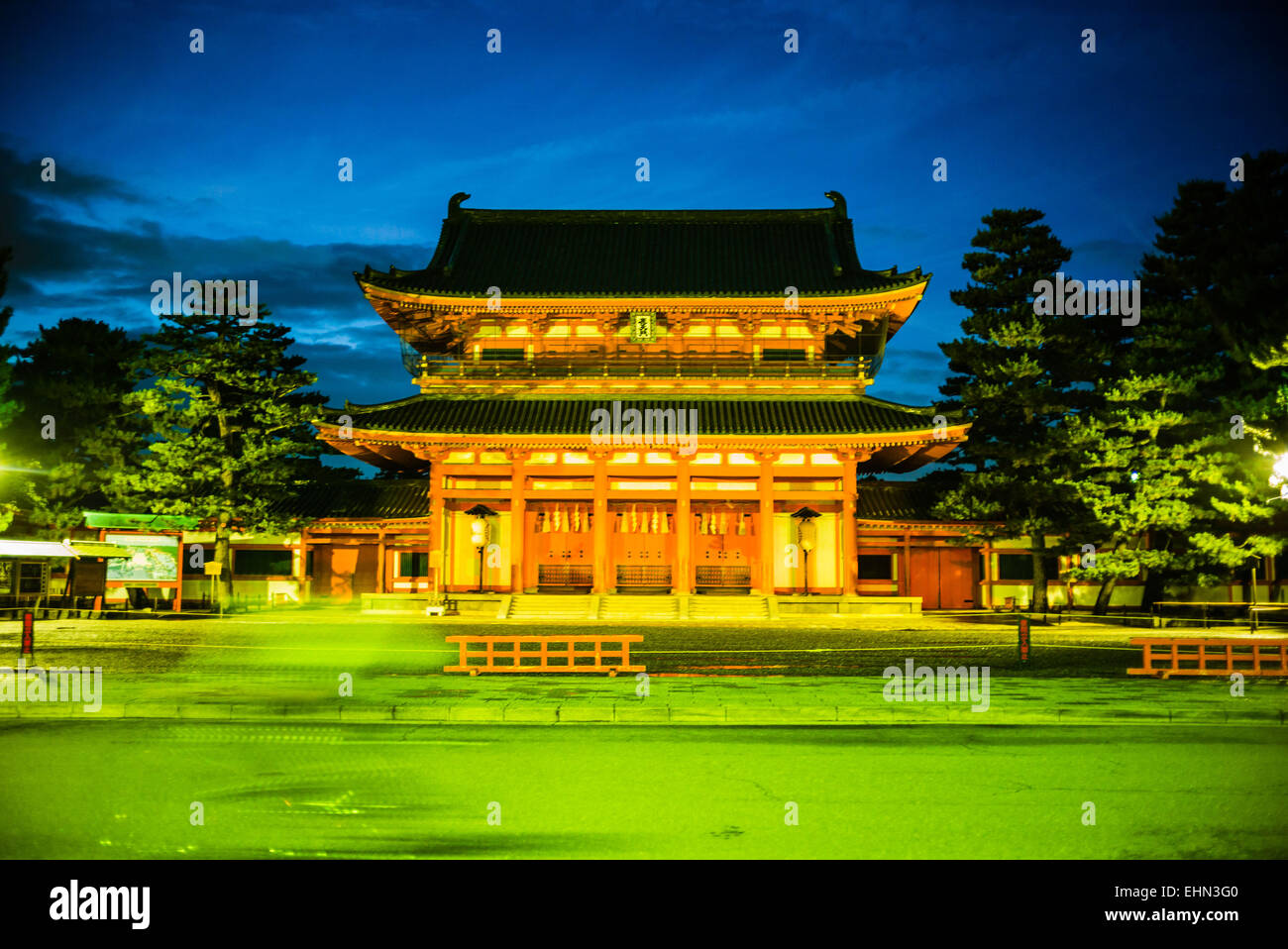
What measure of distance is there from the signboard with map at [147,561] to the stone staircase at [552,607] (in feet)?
37.4

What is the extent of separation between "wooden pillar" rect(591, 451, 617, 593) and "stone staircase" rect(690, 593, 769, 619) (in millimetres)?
3235

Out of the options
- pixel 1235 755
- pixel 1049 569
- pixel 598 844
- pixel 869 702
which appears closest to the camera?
pixel 598 844

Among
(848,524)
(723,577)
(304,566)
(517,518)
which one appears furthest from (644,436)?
(304,566)

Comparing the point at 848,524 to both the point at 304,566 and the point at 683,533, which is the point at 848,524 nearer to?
the point at 683,533

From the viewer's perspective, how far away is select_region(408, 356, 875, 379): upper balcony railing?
32.4m

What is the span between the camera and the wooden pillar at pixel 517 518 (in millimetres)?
30859

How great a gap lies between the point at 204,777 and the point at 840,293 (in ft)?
91.5

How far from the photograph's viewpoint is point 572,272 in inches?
1398

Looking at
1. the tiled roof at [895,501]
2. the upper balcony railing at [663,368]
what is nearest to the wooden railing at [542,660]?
the upper balcony railing at [663,368]

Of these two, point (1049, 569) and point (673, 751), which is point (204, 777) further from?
point (1049, 569)

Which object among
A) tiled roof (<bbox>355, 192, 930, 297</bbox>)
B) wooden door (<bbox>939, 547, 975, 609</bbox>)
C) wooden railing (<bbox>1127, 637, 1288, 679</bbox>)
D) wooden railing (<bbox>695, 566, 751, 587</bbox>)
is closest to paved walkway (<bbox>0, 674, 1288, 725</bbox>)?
wooden railing (<bbox>1127, 637, 1288, 679</bbox>)

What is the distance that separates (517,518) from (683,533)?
5903 mm

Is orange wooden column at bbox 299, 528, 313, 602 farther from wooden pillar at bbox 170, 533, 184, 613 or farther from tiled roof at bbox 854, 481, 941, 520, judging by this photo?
tiled roof at bbox 854, 481, 941, 520

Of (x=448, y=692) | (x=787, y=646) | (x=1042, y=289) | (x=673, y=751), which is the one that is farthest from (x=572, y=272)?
(x=673, y=751)
